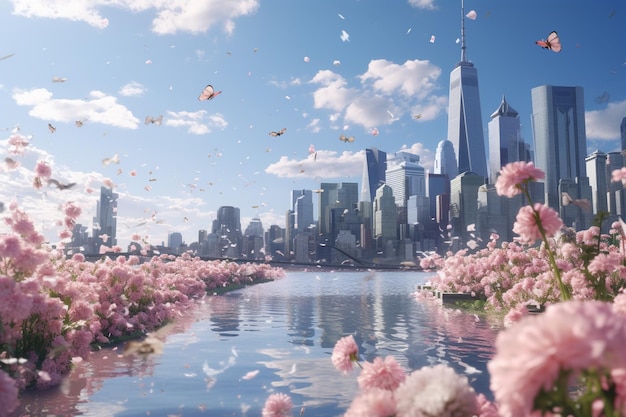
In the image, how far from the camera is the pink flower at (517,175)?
3.23 m

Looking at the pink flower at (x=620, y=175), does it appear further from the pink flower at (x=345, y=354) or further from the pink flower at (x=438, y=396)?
the pink flower at (x=438, y=396)

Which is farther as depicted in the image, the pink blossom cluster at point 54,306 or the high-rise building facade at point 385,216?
the high-rise building facade at point 385,216

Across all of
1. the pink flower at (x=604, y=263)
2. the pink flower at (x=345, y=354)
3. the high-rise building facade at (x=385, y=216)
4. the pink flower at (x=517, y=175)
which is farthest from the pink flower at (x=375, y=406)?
the high-rise building facade at (x=385, y=216)

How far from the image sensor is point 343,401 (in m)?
6.16

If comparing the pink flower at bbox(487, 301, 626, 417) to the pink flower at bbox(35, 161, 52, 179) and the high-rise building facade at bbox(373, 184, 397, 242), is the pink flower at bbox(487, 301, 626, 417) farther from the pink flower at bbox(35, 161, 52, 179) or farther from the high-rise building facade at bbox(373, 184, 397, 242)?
the high-rise building facade at bbox(373, 184, 397, 242)

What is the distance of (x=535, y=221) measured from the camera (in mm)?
3318

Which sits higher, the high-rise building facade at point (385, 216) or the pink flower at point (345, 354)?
the high-rise building facade at point (385, 216)

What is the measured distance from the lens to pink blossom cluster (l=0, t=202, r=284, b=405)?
532cm

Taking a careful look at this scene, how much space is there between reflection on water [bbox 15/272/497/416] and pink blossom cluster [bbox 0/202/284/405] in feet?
1.45

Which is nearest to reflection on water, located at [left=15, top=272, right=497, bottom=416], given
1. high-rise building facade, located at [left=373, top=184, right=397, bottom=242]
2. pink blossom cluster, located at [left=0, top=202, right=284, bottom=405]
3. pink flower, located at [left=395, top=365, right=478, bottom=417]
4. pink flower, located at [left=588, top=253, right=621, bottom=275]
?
pink blossom cluster, located at [left=0, top=202, right=284, bottom=405]

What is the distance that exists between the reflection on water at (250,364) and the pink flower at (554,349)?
4.60 meters

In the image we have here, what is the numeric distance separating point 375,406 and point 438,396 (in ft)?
1.38

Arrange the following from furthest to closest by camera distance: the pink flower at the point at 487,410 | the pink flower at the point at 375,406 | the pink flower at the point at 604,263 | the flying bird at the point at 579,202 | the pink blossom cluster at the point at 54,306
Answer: the pink blossom cluster at the point at 54,306 → the pink flower at the point at 604,263 → the flying bird at the point at 579,202 → the pink flower at the point at 487,410 → the pink flower at the point at 375,406

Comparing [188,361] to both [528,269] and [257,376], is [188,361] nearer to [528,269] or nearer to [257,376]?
[257,376]
